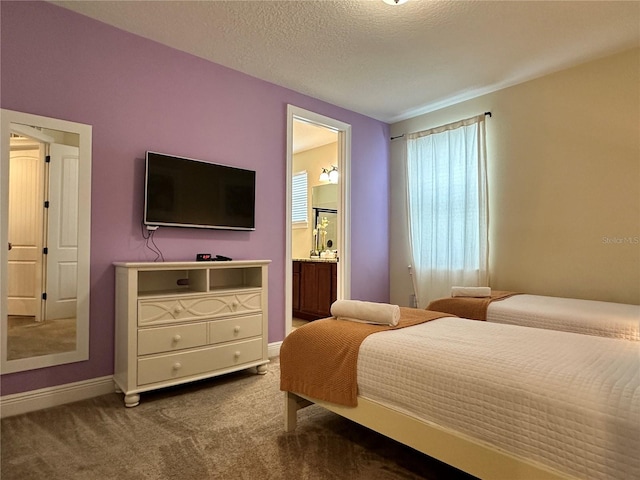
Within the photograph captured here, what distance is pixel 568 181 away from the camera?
10.9 ft

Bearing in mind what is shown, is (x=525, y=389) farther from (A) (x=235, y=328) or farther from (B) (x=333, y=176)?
(B) (x=333, y=176)

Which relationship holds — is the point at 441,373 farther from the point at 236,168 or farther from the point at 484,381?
the point at 236,168

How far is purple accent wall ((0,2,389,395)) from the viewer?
2.37m

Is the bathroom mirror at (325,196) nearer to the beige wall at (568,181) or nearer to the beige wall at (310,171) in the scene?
the beige wall at (310,171)

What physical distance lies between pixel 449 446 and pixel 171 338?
1906mm

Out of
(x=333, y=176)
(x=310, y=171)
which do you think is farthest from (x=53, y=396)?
(x=310, y=171)

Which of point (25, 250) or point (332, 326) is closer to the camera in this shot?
point (332, 326)

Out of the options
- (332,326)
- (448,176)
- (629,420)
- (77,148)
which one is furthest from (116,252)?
(448,176)

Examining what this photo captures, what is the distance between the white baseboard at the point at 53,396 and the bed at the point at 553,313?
270 centimetres

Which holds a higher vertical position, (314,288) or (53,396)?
(314,288)

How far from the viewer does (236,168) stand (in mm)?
3287

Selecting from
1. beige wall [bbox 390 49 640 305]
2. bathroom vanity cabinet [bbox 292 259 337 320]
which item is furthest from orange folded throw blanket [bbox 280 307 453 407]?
bathroom vanity cabinet [bbox 292 259 337 320]

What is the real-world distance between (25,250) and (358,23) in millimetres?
2709

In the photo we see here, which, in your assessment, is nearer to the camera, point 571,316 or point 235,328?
point 571,316
